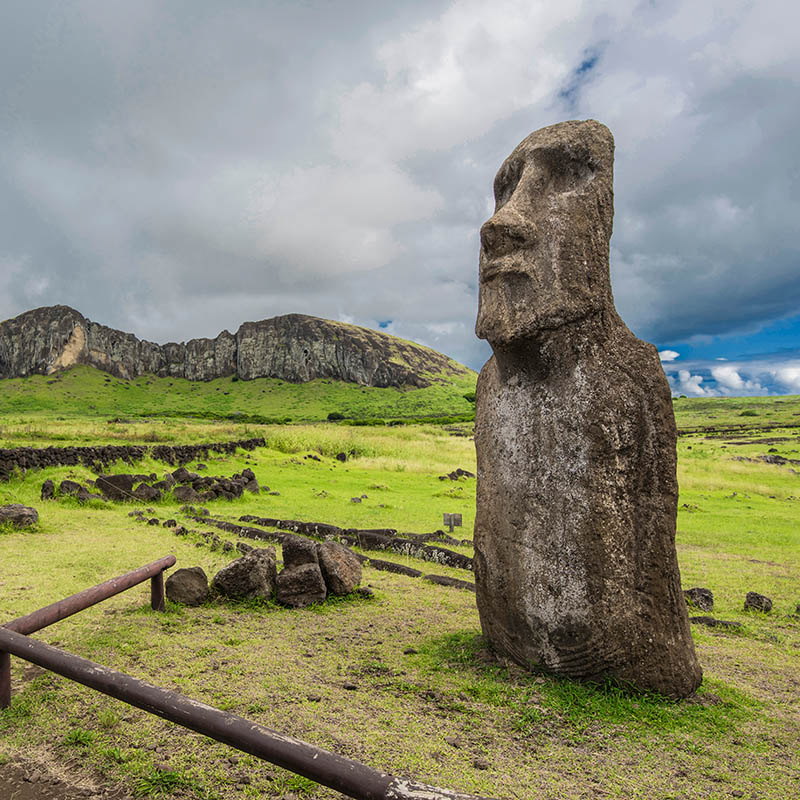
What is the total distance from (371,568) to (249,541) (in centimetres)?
301

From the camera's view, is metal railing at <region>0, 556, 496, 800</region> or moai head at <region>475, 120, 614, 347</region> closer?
metal railing at <region>0, 556, 496, 800</region>

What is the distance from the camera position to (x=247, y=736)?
2906 millimetres

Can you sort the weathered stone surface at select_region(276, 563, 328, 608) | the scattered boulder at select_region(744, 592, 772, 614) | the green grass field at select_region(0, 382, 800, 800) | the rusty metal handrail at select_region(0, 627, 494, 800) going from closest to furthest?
the rusty metal handrail at select_region(0, 627, 494, 800) < the green grass field at select_region(0, 382, 800, 800) < the weathered stone surface at select_region(276, 563, 328, 608) < the scattered boulder at select_region(744, 592, 772, 614)

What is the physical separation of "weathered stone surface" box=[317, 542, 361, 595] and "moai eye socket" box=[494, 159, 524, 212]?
5418 mm

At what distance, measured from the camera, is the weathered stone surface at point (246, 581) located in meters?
7.86

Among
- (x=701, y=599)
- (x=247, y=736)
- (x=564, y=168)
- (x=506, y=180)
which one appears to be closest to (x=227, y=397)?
(x=701, y=599)

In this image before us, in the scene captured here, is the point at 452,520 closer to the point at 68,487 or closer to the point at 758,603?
the point at 758,603

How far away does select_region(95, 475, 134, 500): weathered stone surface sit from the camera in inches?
618

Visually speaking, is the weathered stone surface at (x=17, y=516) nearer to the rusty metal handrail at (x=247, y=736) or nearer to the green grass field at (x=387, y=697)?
the green grass field at (x=387, y=697)

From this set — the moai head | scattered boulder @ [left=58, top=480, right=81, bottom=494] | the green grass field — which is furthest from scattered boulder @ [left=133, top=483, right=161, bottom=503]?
the moai head

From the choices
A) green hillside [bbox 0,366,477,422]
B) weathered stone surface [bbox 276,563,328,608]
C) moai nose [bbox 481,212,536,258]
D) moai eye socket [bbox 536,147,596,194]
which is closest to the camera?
moai nose [bbox 481,212,536,258]

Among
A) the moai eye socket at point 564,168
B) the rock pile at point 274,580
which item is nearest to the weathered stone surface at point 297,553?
the rock pile at point 274,580

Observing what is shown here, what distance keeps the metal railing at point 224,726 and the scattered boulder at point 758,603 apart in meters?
8.40

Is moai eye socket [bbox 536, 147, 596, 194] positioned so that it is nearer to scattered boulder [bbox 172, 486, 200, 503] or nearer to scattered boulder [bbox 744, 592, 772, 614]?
scattered boulder [bbox 744, 592, 772, 614]
